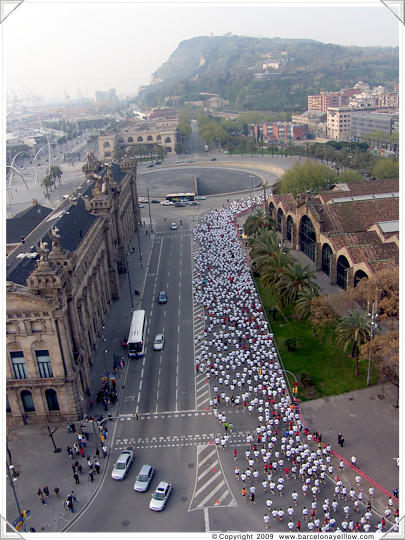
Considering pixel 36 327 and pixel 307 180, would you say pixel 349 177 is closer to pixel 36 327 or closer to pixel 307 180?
pixel 307 180

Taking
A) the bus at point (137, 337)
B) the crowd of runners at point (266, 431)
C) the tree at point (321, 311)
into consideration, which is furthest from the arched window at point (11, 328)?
the tree at point (321, 311)

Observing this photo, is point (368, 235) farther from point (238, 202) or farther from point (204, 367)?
point (238, 202)

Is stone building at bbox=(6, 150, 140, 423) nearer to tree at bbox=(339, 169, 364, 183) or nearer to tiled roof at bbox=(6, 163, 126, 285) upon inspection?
tiled roof at bbox=(6, 163, 126, 285)

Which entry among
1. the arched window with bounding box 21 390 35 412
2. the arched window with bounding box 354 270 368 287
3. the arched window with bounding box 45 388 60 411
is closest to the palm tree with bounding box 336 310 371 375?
the arched window with bounding box 354 270 368 287

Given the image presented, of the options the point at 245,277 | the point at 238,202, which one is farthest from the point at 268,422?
the point at 238,202

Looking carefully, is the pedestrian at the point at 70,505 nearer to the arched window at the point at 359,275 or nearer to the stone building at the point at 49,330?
the stone building at the point at 49,330
